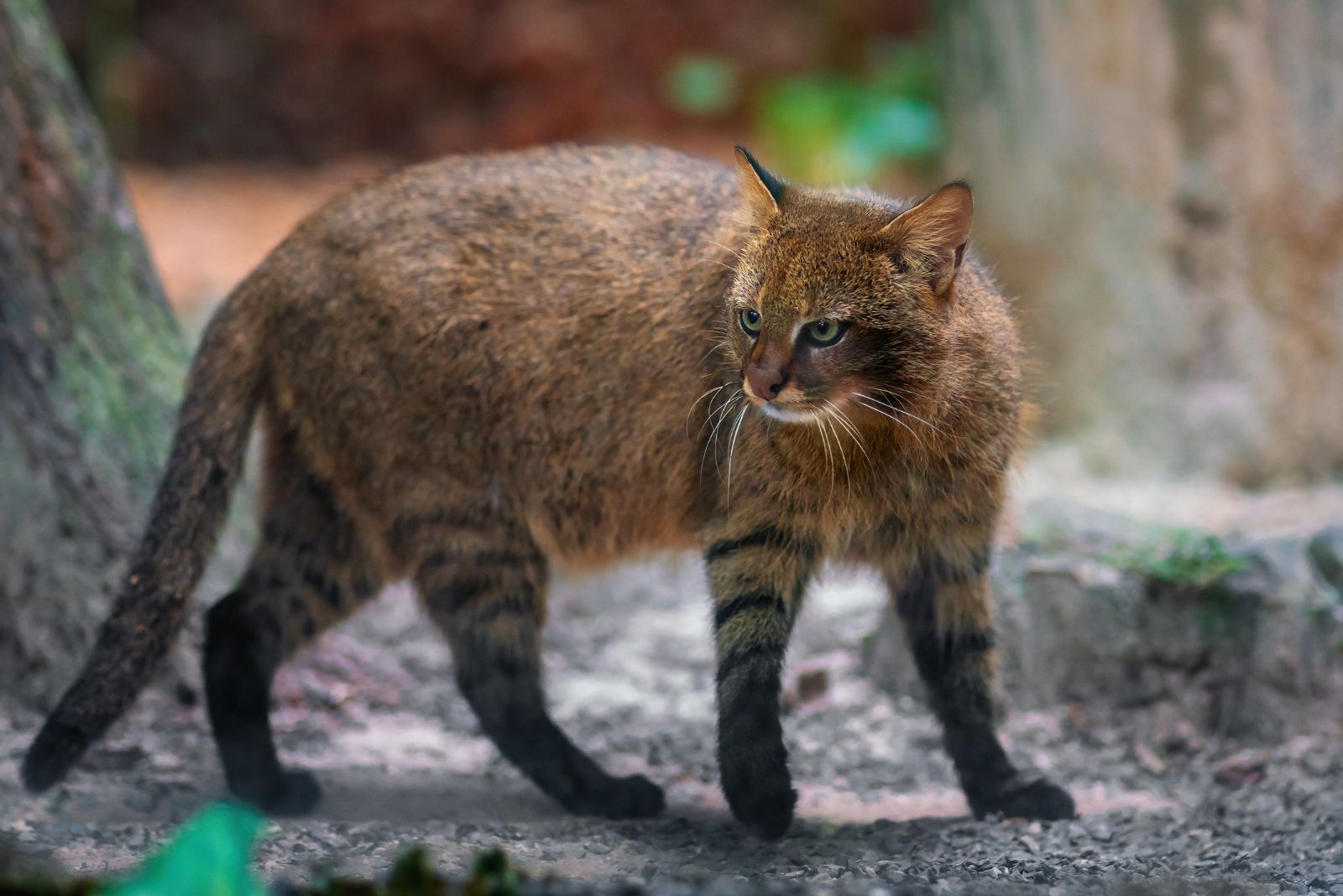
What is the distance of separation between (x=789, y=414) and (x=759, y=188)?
0.76m

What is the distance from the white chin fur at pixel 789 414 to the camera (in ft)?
13.1

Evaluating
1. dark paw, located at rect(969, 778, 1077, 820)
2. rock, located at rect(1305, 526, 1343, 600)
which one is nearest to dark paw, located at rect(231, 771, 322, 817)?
dark paw, located at rect(969, 778, 1077, 820)

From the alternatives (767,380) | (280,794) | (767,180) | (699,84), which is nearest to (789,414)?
(767,380)

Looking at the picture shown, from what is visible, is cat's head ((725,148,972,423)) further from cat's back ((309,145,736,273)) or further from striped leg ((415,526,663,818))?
striped leg ((415,526,663,818))

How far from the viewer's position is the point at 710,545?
4488mm

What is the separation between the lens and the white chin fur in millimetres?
3990

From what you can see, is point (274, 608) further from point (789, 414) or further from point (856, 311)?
point (856, 311)

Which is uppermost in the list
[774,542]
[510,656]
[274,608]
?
[774,542]

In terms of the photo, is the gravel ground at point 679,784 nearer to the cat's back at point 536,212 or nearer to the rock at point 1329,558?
the rock at point 1329,558

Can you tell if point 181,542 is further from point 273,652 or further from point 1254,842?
point 1254,842

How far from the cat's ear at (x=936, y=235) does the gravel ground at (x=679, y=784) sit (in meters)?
1.61

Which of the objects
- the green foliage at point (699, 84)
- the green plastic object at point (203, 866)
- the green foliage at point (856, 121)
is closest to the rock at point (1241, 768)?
the green plastic object at point (203, 866)

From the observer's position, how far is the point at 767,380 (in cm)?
396

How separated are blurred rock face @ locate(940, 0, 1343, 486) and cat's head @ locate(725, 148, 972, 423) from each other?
3746 millimetres
